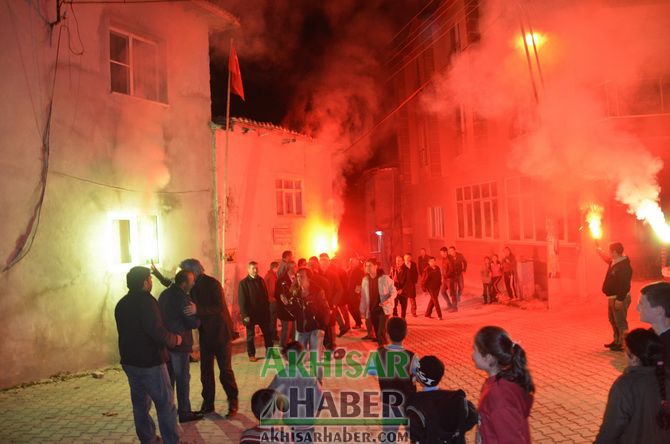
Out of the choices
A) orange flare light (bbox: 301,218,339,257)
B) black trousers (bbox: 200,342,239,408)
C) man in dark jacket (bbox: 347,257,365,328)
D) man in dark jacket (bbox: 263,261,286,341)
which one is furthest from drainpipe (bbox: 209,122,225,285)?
black trousers (bbox: 200,342,239,408)

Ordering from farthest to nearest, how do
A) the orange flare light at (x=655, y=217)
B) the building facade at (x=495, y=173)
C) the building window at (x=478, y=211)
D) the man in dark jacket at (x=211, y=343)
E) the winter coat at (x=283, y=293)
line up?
the building window at (x=478, y=211) → the building facade at (x=495, y=173) → the orange flare light at (x=655, y=217) → the winter coat at (x=283, y=293) → the man in dark jacket at (x=211, y=343)

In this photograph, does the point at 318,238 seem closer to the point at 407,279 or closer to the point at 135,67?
the point at 407,279

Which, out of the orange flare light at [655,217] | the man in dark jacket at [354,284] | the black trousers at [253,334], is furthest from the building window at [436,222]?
the black trousers at [253,334]

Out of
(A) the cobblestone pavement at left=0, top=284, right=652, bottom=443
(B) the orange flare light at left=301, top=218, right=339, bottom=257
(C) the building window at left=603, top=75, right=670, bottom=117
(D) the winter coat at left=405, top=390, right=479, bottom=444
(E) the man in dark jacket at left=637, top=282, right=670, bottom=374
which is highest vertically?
(C) the building window at left=603, top=75, right=670, bottom=117

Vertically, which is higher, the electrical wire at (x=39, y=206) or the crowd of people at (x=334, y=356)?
the electrical wire at (x=39, y=206)

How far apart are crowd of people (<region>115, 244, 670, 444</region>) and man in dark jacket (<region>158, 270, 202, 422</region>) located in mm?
12

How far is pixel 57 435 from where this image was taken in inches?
226

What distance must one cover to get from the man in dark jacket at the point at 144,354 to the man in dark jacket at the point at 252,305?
12.6 feet

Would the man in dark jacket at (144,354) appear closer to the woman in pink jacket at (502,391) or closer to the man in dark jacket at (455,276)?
the woman in pink jacket at (502,391)

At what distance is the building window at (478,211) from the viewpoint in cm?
1836

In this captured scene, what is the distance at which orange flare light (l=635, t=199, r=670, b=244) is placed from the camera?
10.2 meters

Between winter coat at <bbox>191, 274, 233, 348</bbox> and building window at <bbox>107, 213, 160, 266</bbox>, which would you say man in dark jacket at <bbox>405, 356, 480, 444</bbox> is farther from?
building window at <bbox>107, 213, 160, 266</bbox>

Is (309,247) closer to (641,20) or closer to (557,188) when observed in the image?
(557,188)

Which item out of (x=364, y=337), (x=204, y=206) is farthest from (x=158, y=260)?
(x=364, y=337)
